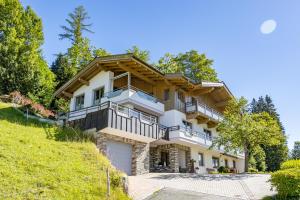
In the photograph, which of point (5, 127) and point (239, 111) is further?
point (239, 111)

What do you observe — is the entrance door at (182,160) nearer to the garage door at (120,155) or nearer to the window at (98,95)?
the garage door at (120,155)

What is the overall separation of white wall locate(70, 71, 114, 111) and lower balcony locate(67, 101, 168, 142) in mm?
3331

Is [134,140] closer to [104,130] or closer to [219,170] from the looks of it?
[104,130]

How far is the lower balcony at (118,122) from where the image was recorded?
2011 cm

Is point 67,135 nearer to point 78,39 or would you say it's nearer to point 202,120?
point 202,120

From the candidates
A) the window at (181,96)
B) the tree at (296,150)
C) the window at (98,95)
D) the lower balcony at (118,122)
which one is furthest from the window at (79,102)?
the tree at (296,150)

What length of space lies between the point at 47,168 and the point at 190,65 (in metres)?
37.8

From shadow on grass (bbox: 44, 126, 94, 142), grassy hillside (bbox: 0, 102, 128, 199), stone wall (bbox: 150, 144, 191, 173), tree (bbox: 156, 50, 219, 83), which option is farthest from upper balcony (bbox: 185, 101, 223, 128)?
grassy hillside (bbox: 0, 102, 128, 199)

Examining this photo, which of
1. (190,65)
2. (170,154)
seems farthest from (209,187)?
(190,65)

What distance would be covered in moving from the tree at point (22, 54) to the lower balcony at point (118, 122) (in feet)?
48.2

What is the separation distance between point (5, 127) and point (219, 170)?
23237 millimetres

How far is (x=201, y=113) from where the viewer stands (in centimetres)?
3086

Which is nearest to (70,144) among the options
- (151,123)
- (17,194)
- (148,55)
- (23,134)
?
(23,134)

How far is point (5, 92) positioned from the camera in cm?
3456
